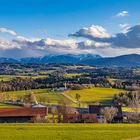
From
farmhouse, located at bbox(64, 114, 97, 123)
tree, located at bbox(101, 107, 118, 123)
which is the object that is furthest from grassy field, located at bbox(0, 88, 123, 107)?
farmhouse, located at bbox(64, 114, 97, 123)

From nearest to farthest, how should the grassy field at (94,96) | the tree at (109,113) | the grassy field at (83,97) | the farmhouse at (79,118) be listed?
the farmhouse at (79,118), the tree at (109,113), the grassy field at (83,97), the grassy field at (94,96)

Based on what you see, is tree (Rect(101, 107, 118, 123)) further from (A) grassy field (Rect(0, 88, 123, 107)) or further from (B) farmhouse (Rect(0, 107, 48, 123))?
(A) grassy field (Rect(0, 88, 123, 107))

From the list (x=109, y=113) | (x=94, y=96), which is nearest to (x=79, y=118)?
(x=109, y=113)

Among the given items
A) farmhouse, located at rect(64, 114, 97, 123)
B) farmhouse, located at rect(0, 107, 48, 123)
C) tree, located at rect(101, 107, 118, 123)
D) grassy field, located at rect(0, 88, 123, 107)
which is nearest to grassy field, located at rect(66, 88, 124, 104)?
grassy field, located at rect(0, 88, 123, 107)

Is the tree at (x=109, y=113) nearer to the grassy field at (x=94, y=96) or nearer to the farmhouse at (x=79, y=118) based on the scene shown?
the farmhouse at (x=79, y=118)

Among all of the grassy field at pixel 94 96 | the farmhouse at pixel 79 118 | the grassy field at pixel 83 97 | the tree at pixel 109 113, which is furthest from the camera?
the grassy field at pixel 94 96

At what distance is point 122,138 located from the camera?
149 ft

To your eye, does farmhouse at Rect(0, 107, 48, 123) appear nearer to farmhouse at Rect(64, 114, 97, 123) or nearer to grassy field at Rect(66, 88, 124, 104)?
farmhouse at Rect(64, 114, 97, 123)

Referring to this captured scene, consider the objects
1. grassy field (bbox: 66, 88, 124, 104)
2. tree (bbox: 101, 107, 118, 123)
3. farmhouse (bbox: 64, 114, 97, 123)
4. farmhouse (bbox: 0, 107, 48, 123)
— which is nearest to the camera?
farmhouse (bbox: 64, 114, 97, 123)

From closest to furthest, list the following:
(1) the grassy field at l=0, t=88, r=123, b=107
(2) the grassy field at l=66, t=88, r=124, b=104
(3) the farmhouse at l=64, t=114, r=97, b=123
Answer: (3) the farmhouse at l=64, t=114, r=97, b=123, (1) the grassy field at l=0, t=88, r=123, b=107, (2) the grassy field at l=66, t=88, r=124, b=104

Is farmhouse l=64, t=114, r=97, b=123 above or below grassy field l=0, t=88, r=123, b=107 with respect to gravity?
below

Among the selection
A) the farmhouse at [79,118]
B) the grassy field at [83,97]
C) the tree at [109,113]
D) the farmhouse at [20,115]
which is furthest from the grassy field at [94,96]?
the farmhouse at [79,118]

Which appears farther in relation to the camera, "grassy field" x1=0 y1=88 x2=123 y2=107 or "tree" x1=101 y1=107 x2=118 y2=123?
"grassy field" x1=0 y1=88 x2=123 y2=107

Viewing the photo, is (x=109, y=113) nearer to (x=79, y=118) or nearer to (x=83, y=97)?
(x=79, y=118)
